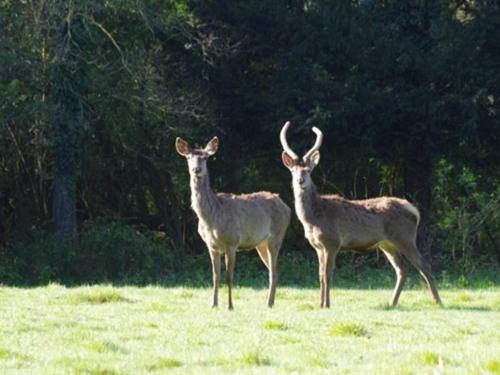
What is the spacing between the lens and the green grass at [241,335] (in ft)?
32.6

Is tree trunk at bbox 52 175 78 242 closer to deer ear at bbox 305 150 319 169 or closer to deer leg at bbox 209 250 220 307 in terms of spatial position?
deer leg at bbox 209 250 220 307

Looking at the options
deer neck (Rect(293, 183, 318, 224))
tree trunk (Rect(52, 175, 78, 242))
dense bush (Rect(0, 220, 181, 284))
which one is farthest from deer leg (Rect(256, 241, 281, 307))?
tree trunk (Rect(52, 175, 78, 242))

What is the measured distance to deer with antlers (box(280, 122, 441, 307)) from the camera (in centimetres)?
1593

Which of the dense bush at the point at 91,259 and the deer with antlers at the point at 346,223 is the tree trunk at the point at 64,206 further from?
the deer with antlers at the point at 346,223

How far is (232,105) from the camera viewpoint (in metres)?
25.4

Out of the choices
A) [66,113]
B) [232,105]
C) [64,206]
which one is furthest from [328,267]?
[232,105]

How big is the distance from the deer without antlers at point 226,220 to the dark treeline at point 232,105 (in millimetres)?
6893

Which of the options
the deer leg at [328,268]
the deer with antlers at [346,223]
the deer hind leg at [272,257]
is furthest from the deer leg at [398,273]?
the deer hind leg at [272,257]

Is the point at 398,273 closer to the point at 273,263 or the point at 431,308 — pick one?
the point at 431,308

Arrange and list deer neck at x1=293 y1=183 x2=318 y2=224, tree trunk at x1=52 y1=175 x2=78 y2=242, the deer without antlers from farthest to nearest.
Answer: tree trunk at x1=52 y1=175 x2=78 y2=242 → deer neck at x1=293 y1=183 x2=318 y2=224 → the deer without antlers

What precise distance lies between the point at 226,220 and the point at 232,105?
964cm

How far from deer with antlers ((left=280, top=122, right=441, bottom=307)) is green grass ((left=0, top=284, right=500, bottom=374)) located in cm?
67

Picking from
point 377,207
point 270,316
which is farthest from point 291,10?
point 270,316

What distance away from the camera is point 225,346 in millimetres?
10961
